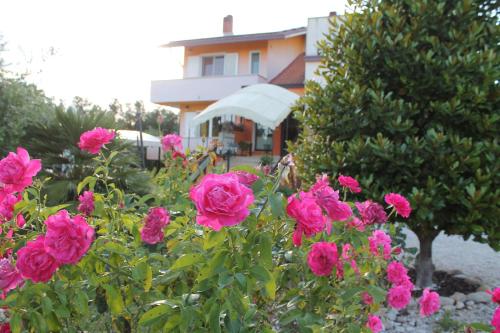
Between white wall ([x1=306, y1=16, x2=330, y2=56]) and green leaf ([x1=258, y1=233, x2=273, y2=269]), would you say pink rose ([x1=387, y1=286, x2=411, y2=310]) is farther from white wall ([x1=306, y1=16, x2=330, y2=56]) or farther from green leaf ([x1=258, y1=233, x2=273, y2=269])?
white wall ([x1=306, y1=16, x2=330, y2=56])

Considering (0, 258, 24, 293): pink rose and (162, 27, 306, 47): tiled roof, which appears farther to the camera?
(162, 27, 306, 47): tiled roof

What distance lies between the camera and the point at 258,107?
1319cm

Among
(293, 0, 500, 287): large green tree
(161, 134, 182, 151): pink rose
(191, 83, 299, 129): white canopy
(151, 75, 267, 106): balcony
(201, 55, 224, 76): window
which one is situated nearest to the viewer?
(161, 134, 182, 151): pink rose

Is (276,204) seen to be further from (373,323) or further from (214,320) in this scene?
(373,323)

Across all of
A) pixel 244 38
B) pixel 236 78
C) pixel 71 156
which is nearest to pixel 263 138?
pixel 236 78

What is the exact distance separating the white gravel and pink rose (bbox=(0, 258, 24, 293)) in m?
5.51

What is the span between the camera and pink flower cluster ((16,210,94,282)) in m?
1.34

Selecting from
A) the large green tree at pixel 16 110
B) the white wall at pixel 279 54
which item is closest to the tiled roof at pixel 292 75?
the white wall at pixel 279 54

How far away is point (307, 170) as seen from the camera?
471cm

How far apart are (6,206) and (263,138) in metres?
17.8

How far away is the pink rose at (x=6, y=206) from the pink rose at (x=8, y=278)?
1.09 feet

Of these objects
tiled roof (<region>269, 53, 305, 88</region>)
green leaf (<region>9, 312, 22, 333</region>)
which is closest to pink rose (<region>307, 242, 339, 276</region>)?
green leaf (<region>9, 312, 22, 333</region>)

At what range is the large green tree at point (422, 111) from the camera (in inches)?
151

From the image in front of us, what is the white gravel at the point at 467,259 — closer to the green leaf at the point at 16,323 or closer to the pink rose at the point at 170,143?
the pink rose at the point at 170,143
